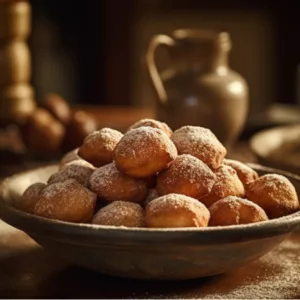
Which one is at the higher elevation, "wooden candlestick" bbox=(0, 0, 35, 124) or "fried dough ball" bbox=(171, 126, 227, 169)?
"fried dough ball" bbox=(171, 126, 227, 169)

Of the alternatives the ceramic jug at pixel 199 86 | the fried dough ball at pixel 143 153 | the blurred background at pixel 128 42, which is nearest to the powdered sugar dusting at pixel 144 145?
the fried dough ball at pixel 143 153

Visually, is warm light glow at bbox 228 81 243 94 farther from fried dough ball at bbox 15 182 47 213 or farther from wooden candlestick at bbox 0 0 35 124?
fried dough ball at bbox 15 182 47 213

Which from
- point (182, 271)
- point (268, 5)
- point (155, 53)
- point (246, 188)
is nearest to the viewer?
point (182, 271)

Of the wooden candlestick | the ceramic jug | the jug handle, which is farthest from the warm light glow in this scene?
the wooden candlestick

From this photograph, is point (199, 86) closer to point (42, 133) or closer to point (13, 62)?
point (42, 133)

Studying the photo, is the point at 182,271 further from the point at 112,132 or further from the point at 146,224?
the point at 112,132

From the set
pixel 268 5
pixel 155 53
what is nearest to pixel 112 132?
pixel 155 53

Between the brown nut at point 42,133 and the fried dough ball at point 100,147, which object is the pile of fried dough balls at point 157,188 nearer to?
the fried dough ball at point 100,147
